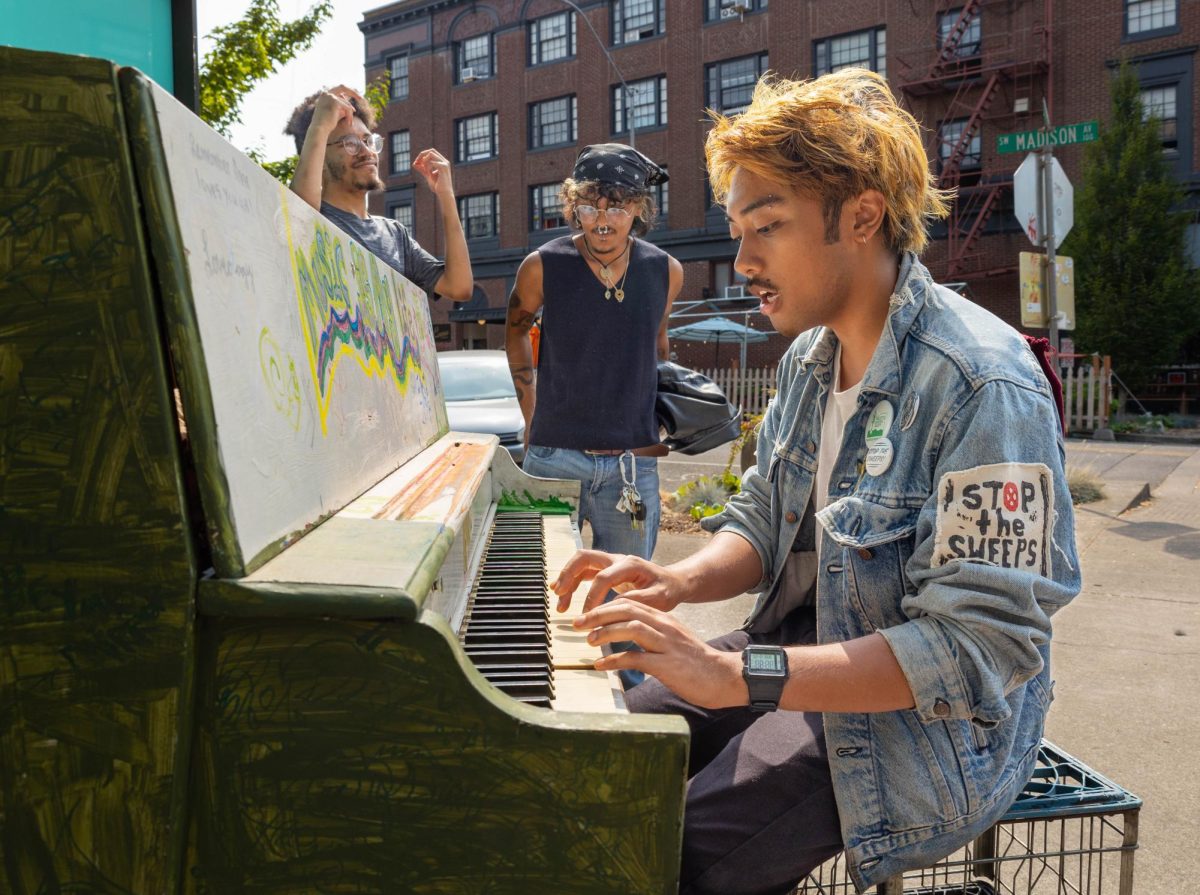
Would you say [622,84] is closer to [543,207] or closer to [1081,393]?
[543,207]

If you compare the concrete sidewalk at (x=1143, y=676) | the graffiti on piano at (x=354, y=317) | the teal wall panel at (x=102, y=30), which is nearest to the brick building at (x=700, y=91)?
the concrete sidewalk at (x=1143, y=676)

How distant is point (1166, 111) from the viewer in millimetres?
21938

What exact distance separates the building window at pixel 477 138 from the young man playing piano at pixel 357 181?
95.4ft

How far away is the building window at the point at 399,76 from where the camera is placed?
33.7 meters

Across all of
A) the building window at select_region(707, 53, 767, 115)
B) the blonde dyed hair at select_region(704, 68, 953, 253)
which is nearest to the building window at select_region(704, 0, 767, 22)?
the building window at select_region(707, 53, 767, 115)

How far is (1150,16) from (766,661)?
2581cm

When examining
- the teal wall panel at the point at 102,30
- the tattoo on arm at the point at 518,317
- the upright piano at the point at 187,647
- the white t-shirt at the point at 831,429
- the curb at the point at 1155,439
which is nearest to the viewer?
the upright piano at the point at 187,647

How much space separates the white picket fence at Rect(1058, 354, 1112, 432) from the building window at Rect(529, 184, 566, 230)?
54.5 ft

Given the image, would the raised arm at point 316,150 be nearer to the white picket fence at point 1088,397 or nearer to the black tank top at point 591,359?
the black tank top at point 591,359

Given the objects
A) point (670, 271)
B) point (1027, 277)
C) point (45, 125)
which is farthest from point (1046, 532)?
point (1027, 277)

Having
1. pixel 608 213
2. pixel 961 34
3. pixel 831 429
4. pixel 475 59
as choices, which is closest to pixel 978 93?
pixel 961 34

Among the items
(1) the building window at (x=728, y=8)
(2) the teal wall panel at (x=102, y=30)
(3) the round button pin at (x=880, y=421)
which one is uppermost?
(1) the building window at (x=728, y=8)

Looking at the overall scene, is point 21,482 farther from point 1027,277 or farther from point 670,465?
point 670,465

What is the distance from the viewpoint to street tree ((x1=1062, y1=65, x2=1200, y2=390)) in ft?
64.9
